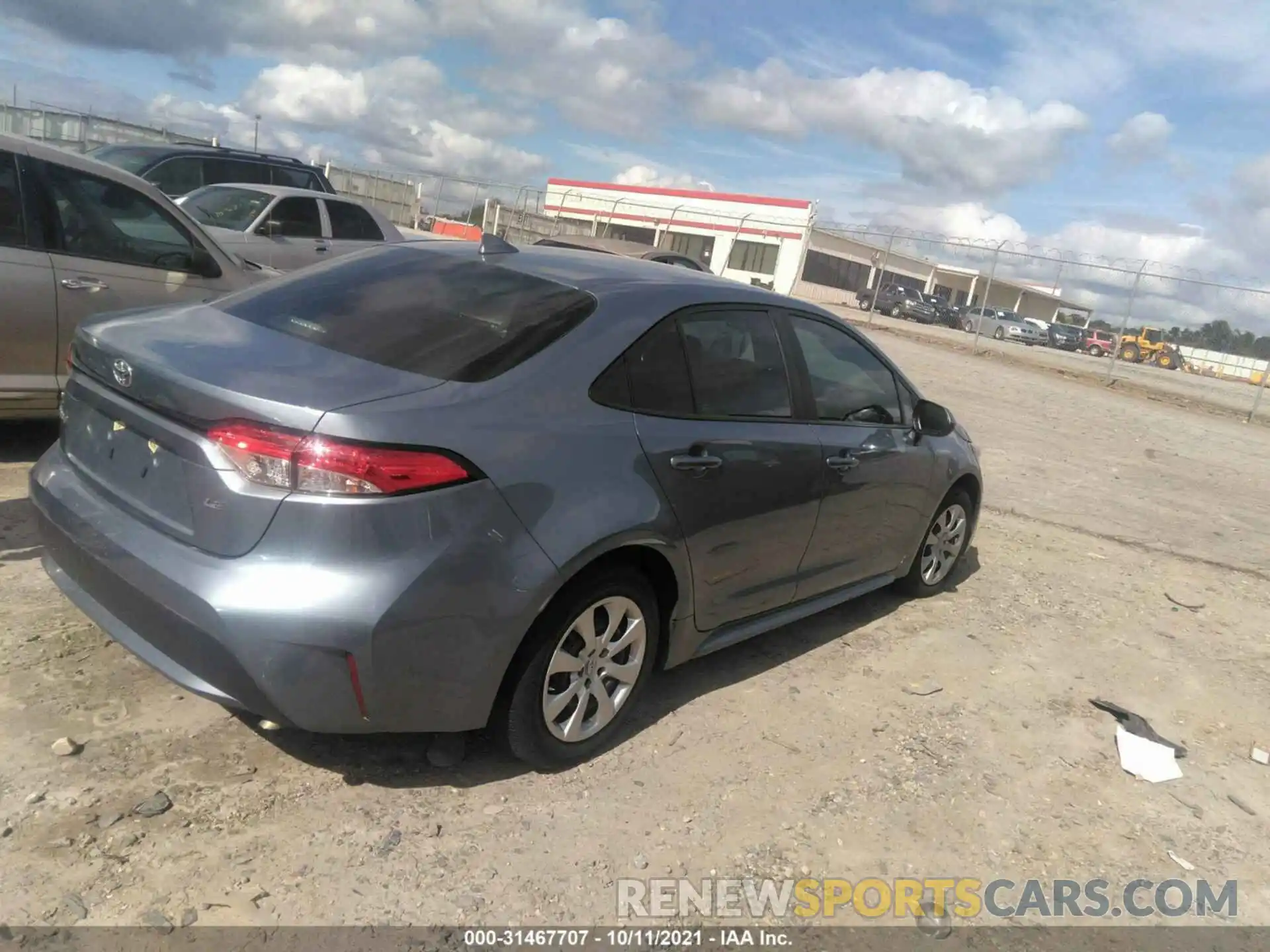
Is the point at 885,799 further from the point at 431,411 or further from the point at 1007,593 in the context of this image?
the point at 1007,593

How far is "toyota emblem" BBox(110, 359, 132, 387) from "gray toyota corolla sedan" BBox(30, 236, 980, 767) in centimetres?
1

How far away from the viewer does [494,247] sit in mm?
3750

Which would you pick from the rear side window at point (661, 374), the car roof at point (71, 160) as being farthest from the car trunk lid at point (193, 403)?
the car roof at point (71, 160)

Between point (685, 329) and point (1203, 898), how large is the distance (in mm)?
2617

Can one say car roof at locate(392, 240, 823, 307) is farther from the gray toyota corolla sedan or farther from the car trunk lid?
the car trunk lid

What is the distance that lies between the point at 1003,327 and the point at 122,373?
1479 inches

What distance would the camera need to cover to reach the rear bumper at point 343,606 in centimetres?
250

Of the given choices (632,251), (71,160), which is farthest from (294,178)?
(71,160)

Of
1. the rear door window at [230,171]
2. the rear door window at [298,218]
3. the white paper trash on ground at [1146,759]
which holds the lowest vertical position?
the white paper trash on ground at [1146,759]

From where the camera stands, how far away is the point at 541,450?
2840 millimetres

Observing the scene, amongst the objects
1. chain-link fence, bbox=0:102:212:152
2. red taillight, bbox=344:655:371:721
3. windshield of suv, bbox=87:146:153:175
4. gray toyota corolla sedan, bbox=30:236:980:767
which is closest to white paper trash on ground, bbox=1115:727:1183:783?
gray toyota corolla sedan, bbox=30:236:980:767

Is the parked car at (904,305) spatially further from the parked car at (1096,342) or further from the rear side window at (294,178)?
the rear side window at (294,178)

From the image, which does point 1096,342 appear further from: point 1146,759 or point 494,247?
point 494,247

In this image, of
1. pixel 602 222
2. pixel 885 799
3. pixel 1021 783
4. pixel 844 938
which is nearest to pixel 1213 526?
pixel 1021 783
